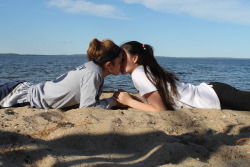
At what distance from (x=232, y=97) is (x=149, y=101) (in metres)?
1.40

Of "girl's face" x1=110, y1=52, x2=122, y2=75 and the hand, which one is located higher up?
"girl's face" x1=110, y1=52, x2=122, y2=75

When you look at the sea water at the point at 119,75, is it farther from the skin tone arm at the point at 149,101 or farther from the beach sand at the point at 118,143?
the beach sand at the point at 118,143

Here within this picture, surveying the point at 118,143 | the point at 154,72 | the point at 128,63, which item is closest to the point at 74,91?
the point at 128,63

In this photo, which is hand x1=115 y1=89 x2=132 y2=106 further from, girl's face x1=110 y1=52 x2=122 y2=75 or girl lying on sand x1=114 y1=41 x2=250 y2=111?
girl's face x1=110 y1=52 x2=122 y2=75

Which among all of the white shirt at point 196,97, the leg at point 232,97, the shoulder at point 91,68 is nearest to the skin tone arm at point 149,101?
the white shirt at point 196,97

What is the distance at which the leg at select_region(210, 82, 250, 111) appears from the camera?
5.02m

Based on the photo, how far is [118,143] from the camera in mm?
3059

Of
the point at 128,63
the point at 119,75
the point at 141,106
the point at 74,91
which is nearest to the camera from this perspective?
the point at 74,91

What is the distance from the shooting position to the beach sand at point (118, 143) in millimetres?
2547

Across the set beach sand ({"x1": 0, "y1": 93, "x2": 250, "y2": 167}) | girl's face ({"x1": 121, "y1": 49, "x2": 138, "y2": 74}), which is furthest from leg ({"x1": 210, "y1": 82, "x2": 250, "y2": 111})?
girl's face ({"x1": 121, "y1": 49, "x2": 138, "y2": 74})

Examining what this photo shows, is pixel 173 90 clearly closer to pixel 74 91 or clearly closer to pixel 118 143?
pixel 74 91

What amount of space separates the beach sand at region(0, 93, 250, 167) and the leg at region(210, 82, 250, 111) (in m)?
0.85

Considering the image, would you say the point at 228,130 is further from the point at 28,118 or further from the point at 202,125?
the point at 28,118

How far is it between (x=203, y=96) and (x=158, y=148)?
8.08ft
